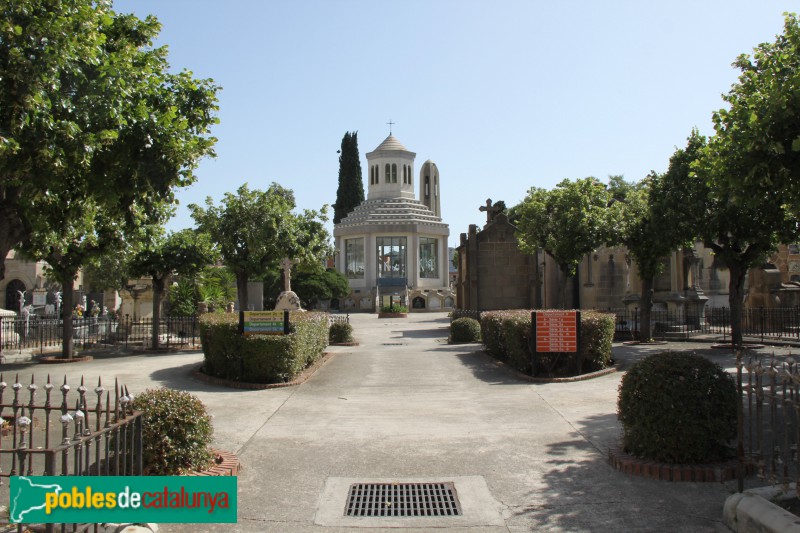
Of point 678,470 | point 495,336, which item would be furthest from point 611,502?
point 495,336

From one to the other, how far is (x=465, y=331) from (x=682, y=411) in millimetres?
17980

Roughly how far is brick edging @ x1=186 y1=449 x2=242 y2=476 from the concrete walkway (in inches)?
5.3

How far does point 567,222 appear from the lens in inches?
947

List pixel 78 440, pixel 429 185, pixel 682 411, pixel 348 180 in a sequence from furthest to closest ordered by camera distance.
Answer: pixel 429 185 → pixel 348 180 → pixel 682 411 → pixel 78 440

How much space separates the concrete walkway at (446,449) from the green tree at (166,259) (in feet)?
20.9

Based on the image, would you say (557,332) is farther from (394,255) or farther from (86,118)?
(394,255)

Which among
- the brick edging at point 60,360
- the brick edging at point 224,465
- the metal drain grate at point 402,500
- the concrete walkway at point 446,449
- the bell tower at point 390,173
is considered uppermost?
the bell tower at point 390,173

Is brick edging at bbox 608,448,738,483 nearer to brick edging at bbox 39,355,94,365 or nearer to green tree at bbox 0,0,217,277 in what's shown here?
green tree at bbox 0,0,217,277

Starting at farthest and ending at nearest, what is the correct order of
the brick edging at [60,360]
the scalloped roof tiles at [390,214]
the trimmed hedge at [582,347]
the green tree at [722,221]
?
the scalloped roof tiles at [390,214]
the brick edging at [60,360]
the green tree at [722,221]
the trimmed hedge at [582,347]

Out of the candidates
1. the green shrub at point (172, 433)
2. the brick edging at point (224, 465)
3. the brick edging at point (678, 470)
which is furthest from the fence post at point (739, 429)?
the green shrub at point (172, 433)

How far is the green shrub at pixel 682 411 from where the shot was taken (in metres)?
6.90

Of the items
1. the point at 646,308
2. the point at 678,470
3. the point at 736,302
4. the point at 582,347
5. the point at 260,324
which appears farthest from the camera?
the point at 646,308

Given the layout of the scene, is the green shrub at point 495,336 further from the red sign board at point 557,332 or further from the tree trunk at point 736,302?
the tree trunk at point 736,302

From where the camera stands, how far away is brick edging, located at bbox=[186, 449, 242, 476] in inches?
268
